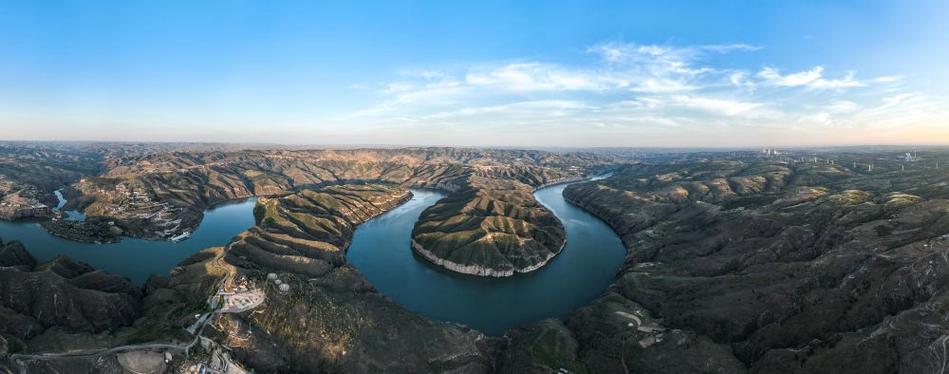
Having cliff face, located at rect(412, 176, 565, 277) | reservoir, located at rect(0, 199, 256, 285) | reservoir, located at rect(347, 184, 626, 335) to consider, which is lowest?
reservoir, located at rect(347, 184, 626, 335)

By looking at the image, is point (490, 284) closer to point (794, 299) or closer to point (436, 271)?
point (436, 271)

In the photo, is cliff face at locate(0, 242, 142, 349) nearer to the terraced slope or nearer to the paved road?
the paved road

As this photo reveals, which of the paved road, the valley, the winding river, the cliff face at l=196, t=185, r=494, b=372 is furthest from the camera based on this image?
the winding river

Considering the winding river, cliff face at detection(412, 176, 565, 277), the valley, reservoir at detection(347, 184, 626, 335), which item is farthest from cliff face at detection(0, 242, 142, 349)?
cliff face at detection(412, 176, 565, 277)

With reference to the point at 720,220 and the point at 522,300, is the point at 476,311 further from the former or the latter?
the point at 720,220

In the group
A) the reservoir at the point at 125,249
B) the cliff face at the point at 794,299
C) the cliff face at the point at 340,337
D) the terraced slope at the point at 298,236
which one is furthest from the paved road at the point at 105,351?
the cliff face at the point at 794,299

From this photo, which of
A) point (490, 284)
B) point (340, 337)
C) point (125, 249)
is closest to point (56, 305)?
point (340, 337)

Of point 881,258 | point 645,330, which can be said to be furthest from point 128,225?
point 881,258
